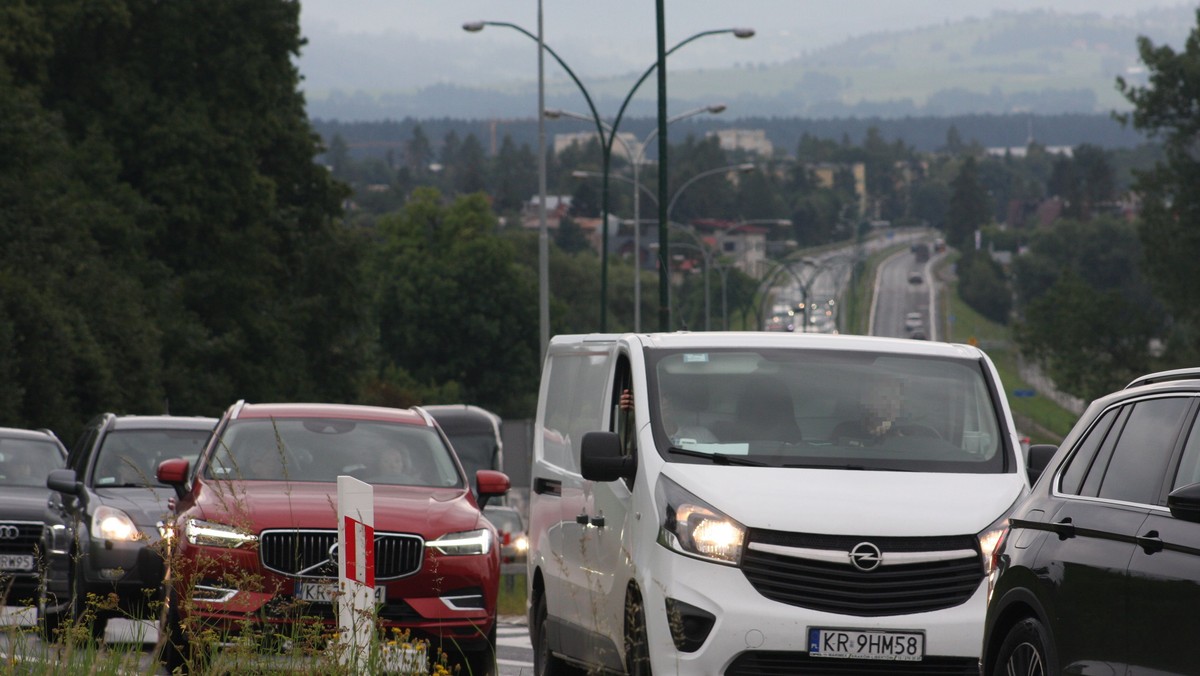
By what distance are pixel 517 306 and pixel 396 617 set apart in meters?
90.4

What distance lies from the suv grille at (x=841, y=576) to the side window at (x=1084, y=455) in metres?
0.95

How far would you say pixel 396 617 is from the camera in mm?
10852

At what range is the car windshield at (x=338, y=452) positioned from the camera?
478 inches

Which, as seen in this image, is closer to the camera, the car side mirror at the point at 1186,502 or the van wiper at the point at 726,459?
Answer: the car side mirror at the point at 1186,502

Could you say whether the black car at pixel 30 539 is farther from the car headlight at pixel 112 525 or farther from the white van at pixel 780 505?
the white van at pixel 780 505

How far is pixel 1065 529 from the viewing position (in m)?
7.45

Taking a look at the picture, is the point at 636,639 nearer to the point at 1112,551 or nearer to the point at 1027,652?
the point at 1027,652

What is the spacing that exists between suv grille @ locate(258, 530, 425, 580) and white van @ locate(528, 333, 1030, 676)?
2.59 ft

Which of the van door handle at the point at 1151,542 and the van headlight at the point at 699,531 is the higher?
the van door handle at the point at 1151,542

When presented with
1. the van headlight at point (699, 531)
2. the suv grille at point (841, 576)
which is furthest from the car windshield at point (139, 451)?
the suv grille at point (841, 576)

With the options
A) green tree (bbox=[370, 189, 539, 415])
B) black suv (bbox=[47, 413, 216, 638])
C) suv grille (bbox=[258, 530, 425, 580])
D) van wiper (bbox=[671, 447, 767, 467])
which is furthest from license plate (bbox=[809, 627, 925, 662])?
green tree (bbox=[370, 189, 539, 415])

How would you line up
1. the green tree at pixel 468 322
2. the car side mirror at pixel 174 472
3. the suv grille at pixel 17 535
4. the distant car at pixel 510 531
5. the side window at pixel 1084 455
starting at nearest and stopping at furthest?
the side window at pixel 1084 455 < the car side mirror at pixel 174 472 < the suv grille at pixel 17 535 < the distant car at pixel 510 531 < the green tree at pixel 468 322

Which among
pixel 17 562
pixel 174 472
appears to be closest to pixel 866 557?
pixel 174 472

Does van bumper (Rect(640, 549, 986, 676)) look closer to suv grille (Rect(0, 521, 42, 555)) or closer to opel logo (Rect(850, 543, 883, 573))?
opel logo (Rect(850, 543, 883, 573))
